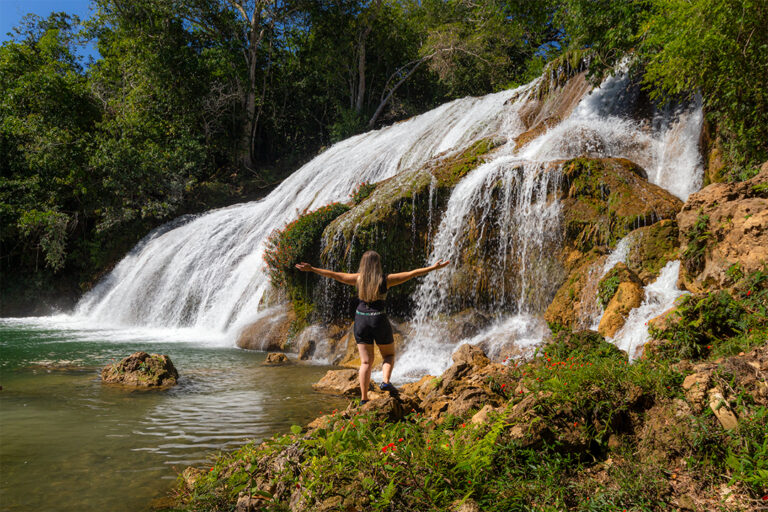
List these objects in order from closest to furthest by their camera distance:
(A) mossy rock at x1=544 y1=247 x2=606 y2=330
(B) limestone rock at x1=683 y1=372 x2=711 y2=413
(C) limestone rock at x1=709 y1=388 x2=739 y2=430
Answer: (C) limestone rock at x1=709 y1=388 x2=739 y2=430 < (B) limestone rock at x1=683 y1=372 x2=711 y2=413 < (A) mossy rock at x1=544 y1=247 x2=606 y2=330

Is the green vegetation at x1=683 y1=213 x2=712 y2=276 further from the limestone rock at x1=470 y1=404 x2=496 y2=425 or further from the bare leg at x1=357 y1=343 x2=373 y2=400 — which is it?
the bare leg at x1=357 y1=343 x2=373 y2=400

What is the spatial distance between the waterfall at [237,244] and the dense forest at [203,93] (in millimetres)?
3260

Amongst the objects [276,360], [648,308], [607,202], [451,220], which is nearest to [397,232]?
[451,220]

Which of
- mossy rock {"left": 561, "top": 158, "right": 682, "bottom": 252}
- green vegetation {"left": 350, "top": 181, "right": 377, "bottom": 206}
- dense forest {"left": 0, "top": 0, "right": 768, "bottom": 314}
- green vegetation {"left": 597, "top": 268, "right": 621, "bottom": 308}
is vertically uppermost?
dense forest {"left": 0, "top": 0, "right": 768, "bottom": 314}

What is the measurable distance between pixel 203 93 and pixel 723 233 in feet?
81.9

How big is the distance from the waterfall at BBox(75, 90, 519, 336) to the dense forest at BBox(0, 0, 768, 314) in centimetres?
326

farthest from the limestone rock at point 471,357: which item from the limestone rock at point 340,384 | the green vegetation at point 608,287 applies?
the green vegetation at point 608,287

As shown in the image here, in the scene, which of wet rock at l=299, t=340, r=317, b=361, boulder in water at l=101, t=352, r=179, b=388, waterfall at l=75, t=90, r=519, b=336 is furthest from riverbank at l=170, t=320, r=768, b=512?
waterfall at l=75, t=90, r=519, b=336

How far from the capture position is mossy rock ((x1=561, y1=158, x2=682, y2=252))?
8.60m

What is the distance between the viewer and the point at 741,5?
802cm

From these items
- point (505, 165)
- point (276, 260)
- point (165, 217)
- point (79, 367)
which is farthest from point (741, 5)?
point (165, 217)

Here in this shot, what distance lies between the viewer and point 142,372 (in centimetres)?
740

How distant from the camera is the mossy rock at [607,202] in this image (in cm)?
860

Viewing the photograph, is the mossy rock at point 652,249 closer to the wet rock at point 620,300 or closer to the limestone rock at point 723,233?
the wet rock at point 620,300
